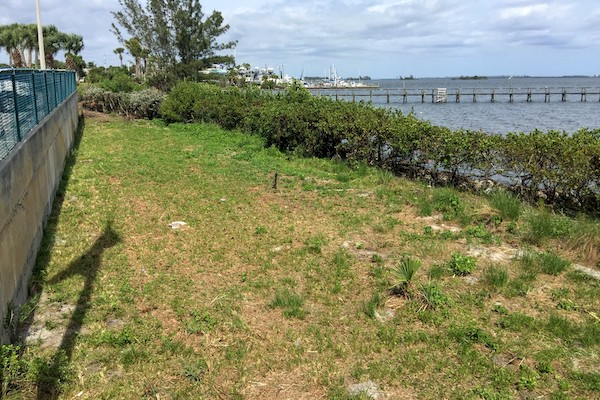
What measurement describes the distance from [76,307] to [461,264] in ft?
12.5

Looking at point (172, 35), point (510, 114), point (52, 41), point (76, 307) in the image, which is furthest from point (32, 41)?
point (76, 307)

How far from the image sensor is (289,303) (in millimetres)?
4449

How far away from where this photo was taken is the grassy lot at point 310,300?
11.0 feet

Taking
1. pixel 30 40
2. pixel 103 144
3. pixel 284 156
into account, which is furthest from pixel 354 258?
pixel 30 40

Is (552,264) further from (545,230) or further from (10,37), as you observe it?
(10,37)

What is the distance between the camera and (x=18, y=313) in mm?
3979

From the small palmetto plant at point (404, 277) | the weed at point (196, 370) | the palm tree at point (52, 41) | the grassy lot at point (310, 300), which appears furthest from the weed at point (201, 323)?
the palm tree at point (52, 41)

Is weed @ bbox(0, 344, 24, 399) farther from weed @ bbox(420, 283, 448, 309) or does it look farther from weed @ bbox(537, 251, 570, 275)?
weed @ bbox(537, 251, 570, 275)

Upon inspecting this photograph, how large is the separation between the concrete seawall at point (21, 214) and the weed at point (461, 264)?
411 cm

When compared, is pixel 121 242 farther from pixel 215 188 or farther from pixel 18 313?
pixel 215 188

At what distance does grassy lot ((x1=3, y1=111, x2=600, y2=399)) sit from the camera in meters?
3.36

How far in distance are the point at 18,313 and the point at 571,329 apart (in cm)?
454

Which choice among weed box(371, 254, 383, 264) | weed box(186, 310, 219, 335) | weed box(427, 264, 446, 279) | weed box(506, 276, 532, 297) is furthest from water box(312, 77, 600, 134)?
weed box(186, 310, 219, 335)

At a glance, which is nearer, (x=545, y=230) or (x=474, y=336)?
(x=474, y=336)
